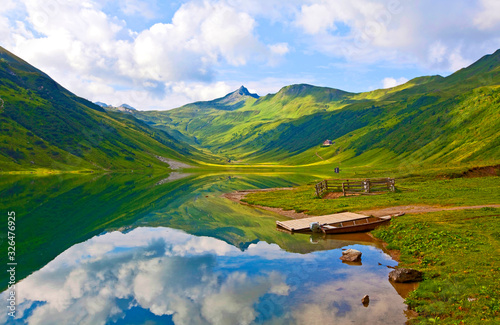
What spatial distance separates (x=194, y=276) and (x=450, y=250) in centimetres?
2208

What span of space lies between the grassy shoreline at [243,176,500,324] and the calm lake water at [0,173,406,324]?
2.18 metres

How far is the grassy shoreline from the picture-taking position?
1742cm

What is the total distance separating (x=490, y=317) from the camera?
15.5m

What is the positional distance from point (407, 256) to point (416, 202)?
74.4 ft

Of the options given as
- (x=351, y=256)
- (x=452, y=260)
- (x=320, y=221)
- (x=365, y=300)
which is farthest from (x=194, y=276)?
(x=320, y=221)

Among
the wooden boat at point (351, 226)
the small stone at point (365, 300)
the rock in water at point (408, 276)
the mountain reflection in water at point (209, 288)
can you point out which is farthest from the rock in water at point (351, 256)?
the wooden boat at point (351, 226)

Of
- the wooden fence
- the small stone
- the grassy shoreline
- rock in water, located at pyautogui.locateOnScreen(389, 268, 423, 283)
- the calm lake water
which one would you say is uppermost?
the wooden fence

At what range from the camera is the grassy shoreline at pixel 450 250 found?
686 inches

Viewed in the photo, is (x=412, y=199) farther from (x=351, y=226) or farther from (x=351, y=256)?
(x=351, y=256)

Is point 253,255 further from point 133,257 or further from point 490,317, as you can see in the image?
point 490,317

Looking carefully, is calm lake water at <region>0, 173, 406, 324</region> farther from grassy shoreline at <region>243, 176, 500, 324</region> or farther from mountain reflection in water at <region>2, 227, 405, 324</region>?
grassy shoreline at <region>243, 176, 500, 324</region>

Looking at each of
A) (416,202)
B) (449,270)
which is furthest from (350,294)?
(416,202)

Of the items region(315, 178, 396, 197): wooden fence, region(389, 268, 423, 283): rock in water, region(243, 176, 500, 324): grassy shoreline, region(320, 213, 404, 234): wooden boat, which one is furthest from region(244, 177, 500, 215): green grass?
region(389, 268, 423, 283): rock in water

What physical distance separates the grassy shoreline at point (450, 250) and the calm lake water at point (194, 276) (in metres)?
2.18
